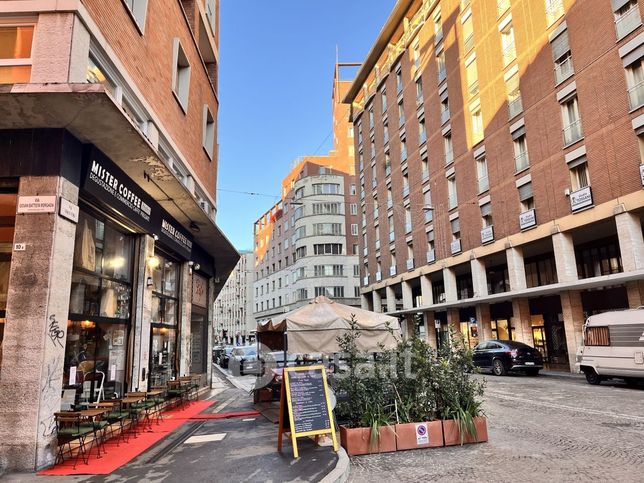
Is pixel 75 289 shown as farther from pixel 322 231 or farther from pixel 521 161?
pixel 322 231

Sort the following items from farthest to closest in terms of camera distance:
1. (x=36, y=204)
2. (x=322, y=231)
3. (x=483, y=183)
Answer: (x=322, y=231) < (x=483, y=183) < (x=36, y=204)

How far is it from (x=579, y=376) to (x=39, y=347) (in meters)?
20.5

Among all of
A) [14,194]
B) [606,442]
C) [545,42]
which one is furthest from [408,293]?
[14,194]

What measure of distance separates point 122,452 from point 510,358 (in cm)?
1787

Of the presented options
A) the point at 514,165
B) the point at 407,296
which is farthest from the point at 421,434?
the point at 407,296

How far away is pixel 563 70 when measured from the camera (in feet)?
70.6

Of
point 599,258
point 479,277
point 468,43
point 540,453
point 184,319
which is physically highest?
point 468,43

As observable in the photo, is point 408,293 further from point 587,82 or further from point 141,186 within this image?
point 141,186

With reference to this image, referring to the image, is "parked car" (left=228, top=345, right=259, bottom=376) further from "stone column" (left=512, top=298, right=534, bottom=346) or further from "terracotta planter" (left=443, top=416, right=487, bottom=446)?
"terracotta planter" (left=443, top=416, right=487, bottom=446)

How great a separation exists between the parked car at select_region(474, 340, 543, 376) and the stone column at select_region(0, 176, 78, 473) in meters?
17.5

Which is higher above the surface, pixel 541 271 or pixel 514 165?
pixel 514 165

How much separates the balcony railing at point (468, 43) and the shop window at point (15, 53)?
90.4 feet

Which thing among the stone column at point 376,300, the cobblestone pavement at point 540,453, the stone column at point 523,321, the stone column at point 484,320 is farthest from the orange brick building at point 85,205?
the stone column at point 376,300

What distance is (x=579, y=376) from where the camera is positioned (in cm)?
1958
